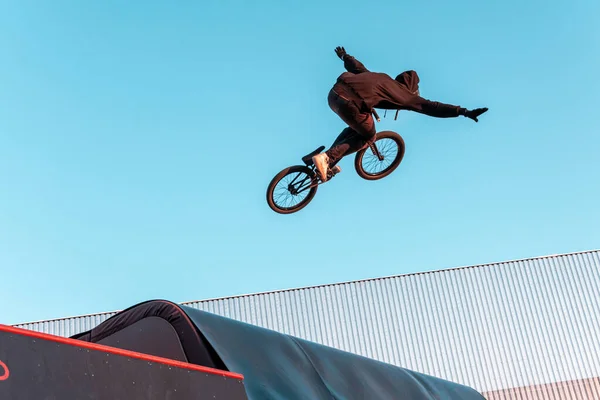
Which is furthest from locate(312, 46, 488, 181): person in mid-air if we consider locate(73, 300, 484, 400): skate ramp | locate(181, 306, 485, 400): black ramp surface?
locate(73, 300, 484, 400): skate ramp

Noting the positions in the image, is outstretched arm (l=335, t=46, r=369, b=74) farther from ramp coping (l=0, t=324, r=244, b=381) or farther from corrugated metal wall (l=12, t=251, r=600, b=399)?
corrugated metal wall (l=12, t=251, r=600, b=399)

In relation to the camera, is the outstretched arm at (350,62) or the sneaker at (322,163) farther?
the sneaker at (322,163)

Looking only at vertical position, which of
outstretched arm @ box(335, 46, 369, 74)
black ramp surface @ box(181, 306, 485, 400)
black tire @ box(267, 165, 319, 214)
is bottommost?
black ramp surface @ box(181, 306, 485, 400)

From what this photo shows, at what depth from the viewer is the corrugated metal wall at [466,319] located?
14.3 meters

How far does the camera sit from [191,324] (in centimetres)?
454

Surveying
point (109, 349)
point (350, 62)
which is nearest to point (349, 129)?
point (350, 62)

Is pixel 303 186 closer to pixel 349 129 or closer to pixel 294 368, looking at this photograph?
pixel 349 129

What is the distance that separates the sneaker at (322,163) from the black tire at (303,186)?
0.18 metres

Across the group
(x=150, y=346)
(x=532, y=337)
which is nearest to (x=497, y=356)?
(x=532, y=337)

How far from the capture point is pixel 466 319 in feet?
48.5

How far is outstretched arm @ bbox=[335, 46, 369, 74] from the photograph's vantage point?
321 inches

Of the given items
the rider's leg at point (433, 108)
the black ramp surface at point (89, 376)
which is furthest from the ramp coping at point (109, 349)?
the rider's leg at point (433, 108)

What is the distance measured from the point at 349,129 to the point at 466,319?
742 centimetres

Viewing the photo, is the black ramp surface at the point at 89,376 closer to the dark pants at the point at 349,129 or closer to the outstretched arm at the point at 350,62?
the dark pants at the point at 349,129
